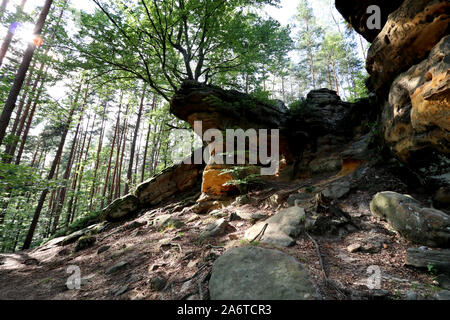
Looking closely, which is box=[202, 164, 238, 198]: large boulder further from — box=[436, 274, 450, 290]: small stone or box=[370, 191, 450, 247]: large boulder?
box=[436, 274, 450, 290]: small stone

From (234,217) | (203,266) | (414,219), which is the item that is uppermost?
(414,219)

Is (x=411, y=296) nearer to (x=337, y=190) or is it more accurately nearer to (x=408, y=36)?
(x=337, y=190)

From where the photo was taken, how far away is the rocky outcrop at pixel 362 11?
16.6 ft

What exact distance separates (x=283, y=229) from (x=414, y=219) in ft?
7.72

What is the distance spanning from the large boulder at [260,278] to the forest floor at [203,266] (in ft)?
0.75

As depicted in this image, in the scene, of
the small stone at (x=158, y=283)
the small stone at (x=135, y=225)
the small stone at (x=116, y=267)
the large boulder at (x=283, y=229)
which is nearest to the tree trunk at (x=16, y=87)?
the small stone at (x=135, y=225)

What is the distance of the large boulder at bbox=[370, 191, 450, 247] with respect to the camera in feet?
9.65

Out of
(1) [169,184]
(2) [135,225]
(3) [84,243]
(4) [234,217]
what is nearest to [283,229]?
(4) [234,217]

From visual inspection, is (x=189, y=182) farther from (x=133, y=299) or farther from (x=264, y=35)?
(x=264, y=35)

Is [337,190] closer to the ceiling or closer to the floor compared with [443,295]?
closer to the ceiling

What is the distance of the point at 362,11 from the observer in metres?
5.52

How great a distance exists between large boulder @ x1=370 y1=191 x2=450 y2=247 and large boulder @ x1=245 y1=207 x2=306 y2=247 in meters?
1.65

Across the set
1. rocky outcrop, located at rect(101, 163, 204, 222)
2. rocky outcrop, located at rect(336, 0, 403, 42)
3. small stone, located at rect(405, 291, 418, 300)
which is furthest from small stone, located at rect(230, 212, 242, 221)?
rocky outcrop, located at rect(336, 0, 403, 42)
